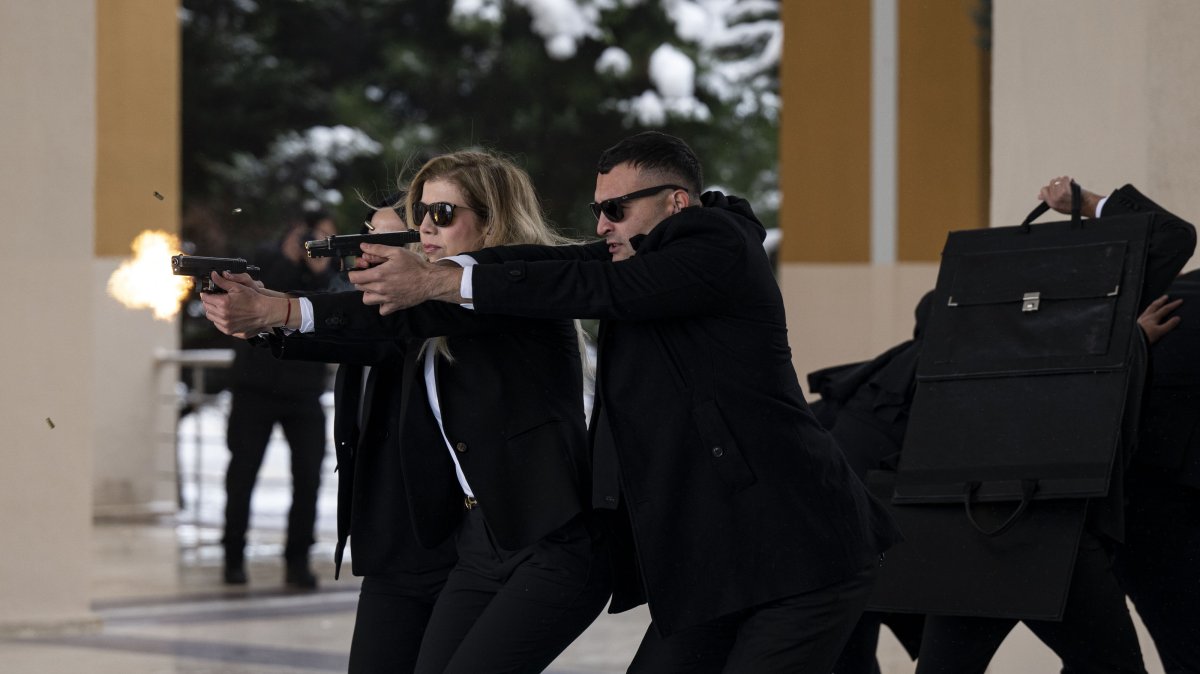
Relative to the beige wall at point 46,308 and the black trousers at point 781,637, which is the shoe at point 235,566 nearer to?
the beige wall at point 46,308

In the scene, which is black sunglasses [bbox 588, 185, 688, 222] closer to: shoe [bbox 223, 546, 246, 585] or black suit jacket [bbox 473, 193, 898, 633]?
black suit jacket [bbox 473, 193, 898, 633]

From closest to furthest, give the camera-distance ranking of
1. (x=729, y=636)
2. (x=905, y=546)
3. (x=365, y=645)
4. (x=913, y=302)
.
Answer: (x=729, y=636) < (x=365, y=645) < (x=905, y=546) < (x=913, y=302)

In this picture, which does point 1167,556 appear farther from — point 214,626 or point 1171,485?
point 214,626

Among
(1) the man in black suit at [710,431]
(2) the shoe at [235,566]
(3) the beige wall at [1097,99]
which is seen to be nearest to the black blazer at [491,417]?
(1) the man in black suit at [710,431]

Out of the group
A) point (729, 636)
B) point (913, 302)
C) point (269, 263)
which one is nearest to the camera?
point (729, 636)

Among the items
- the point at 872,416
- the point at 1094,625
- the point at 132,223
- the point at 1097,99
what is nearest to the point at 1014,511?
the point at 1094,625

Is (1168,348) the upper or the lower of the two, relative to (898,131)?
lower

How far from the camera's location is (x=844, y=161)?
9.86m

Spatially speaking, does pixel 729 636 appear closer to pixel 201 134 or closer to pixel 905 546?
pixel 905 546

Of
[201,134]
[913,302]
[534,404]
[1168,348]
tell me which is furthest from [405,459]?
[201,134]

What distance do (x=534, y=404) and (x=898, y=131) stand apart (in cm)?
658

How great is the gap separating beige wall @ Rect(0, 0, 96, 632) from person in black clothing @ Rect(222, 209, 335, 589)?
163cm

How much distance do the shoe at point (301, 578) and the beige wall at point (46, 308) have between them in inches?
64.8

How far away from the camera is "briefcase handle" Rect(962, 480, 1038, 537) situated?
13.1ft
